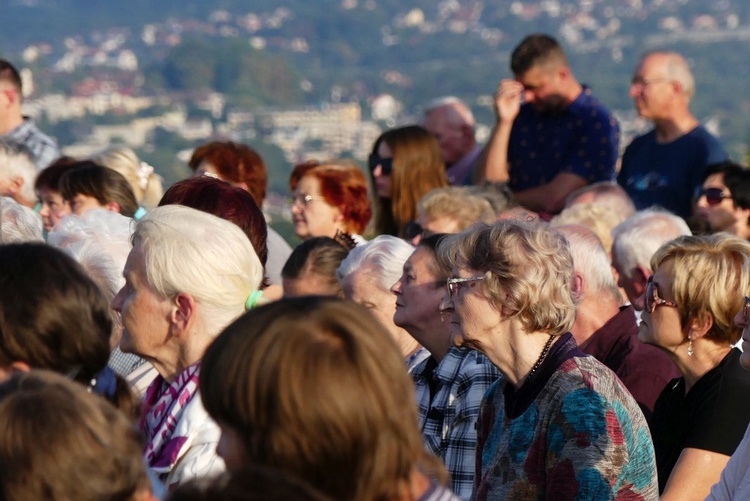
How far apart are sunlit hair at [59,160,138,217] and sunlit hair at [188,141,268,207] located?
52 centimetres

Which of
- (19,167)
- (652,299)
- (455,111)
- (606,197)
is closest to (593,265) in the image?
(652,299)

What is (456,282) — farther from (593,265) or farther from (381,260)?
(593,265)

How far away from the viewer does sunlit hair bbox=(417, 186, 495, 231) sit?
601cm

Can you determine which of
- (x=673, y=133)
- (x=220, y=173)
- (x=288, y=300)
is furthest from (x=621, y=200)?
(x=288, y=300)

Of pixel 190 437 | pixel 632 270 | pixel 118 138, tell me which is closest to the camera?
pixel 190 437

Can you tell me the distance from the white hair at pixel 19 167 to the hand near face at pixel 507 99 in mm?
2989

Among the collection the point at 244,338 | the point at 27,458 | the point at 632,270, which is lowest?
the point at 632,270

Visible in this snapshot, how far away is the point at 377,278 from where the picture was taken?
4711 millimetres

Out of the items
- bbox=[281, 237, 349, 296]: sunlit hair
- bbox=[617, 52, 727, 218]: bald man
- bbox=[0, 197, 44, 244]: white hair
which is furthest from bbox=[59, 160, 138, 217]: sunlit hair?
bbox=[617, 52, 727, 218]: bald man

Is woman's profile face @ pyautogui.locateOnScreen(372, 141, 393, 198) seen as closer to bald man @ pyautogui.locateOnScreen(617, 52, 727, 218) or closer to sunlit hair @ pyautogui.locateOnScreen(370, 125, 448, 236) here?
sunlit hair @ pyautogui.locateOnScreen(370, 125, 448, 236)

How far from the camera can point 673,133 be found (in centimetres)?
733

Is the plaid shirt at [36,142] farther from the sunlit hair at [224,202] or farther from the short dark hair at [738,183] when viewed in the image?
the short dark hair at [738,183]

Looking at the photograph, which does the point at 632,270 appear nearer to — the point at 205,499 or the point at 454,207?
the point at 454,207

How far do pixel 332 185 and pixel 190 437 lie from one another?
3817mm
